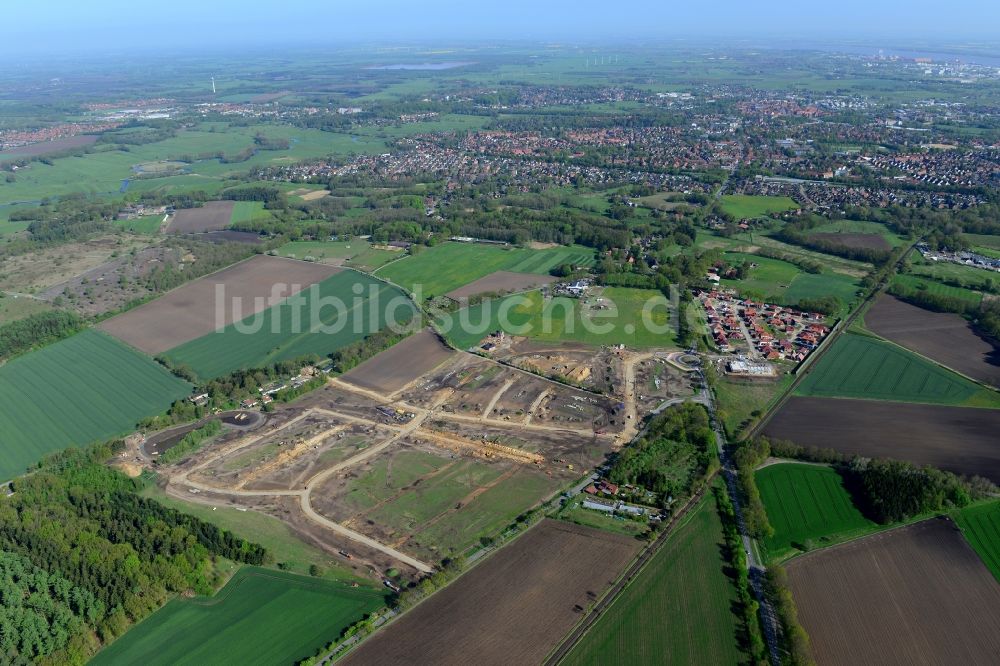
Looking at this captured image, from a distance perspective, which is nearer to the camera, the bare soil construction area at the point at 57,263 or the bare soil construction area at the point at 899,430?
the bare soil construction area at the point at 899,430

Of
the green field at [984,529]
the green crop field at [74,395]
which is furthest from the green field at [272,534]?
the green field at [984,529]

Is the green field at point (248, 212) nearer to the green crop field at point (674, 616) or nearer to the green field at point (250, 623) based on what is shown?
the green field at point (250, 623)

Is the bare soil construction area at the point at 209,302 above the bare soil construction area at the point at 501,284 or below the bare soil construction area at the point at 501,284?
below

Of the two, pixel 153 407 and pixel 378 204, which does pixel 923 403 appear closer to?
pixel 153 407

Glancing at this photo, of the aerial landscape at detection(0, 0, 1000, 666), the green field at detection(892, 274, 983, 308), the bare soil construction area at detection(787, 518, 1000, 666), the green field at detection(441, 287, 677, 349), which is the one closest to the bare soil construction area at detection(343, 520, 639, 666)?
the aerial landscape at detection(0, 0, 1000, 666)

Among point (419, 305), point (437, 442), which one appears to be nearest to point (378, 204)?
point (419, 305)

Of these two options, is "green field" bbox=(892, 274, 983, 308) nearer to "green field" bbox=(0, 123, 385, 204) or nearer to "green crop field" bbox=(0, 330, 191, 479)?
"green crop field" bbox=(0, 330, 191, 479)
